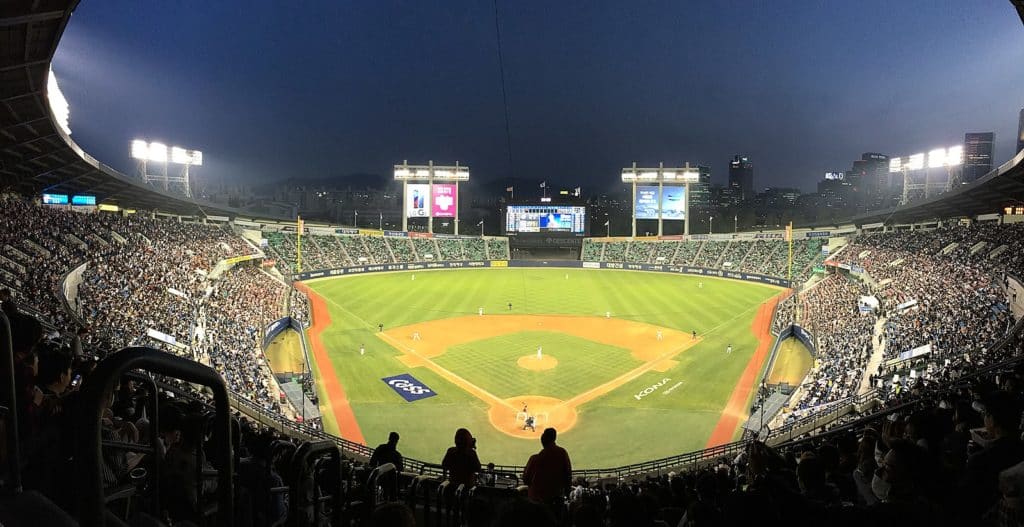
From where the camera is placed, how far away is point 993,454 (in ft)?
13.4

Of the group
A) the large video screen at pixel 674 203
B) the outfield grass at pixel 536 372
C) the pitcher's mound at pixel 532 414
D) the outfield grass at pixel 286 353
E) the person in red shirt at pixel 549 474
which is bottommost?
the pitcher's mound at pixel 532 414

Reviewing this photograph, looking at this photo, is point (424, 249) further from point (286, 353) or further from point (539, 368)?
point (539, 368)

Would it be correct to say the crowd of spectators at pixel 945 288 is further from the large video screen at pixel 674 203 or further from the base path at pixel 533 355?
the large video screen at pixel 674 203

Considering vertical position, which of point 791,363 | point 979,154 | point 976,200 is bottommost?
point 791,363

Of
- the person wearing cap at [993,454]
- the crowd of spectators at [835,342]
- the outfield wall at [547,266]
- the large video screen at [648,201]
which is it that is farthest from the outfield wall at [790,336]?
the large video screen at [648,201]

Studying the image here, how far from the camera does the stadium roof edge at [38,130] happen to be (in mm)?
10578

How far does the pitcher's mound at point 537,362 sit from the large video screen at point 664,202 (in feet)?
207

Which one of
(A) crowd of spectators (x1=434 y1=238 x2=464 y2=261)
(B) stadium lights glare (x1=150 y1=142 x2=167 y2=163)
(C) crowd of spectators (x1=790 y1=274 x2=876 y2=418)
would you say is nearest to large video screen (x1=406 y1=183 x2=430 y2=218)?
(A) crowd of spectators (x1=434 y1=238 x2=464 y2=261)

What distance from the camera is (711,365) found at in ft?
96.4

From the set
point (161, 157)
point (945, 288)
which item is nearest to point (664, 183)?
point (945, 288)

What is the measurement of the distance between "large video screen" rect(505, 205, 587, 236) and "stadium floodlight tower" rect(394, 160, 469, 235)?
33.3ft

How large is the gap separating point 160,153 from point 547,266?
52.9 metres

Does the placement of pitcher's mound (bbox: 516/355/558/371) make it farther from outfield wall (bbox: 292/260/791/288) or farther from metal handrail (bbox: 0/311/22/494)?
outfield wall (bbox: 292/260/791/288)

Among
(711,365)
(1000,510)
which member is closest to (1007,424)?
(1000,510)
